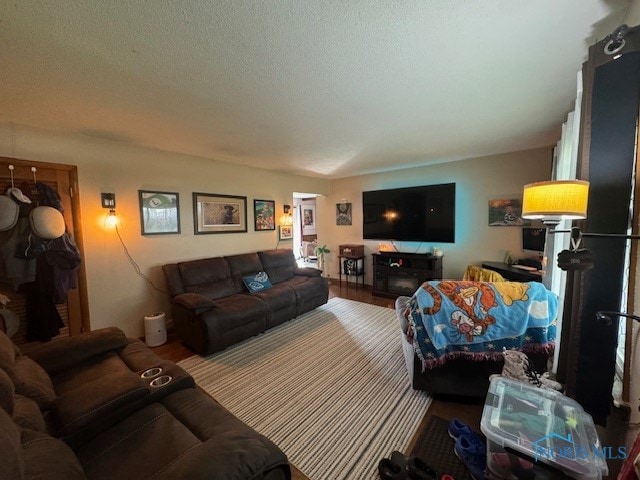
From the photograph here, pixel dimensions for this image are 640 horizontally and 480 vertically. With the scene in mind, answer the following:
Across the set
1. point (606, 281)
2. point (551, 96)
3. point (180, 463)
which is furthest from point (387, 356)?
point (551, 96)

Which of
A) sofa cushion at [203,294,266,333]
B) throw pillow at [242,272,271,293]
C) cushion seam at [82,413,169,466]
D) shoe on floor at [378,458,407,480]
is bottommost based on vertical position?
shoe on floor at [378,458,407,480]

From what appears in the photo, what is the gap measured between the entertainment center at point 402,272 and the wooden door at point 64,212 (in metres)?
4.23

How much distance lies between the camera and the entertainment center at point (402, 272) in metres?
4.31

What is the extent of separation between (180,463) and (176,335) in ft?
9.05

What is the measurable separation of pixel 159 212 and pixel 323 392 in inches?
116

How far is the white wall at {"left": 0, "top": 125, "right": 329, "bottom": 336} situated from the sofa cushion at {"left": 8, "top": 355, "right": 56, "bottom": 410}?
174 centimetres

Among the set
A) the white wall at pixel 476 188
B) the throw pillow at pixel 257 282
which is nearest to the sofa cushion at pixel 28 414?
the throw pillow at pixel 257 282

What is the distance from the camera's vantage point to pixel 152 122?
2375 millimetres

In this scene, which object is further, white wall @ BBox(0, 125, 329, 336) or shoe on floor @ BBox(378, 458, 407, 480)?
white wall @ BBox(0, 125, 329, 336)

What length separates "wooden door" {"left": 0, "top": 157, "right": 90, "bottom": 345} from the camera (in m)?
2.38

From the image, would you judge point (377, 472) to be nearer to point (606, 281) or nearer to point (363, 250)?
point (606, 281)

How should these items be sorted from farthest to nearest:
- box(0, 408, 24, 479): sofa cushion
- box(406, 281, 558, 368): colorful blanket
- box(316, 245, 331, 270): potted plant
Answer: box(316, 245, 331, 270): potted plant < box(406, 281, 558, 368): colorful blanket < box(0, 408, 24, 479): sofa cushion

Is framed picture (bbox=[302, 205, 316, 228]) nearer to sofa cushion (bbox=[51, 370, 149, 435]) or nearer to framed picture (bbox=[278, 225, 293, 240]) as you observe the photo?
framed picture (bbox=[278, 225, 293, 240])

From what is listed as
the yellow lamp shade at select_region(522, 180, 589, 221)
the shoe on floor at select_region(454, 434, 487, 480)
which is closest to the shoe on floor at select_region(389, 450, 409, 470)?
the shoe on floor at select_region(454, 434, 487, 480)
